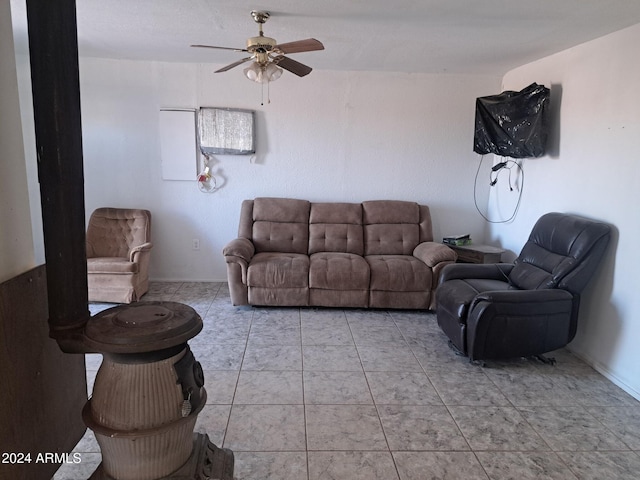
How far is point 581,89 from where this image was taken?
307 centimetres

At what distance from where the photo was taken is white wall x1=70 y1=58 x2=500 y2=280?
4.16m

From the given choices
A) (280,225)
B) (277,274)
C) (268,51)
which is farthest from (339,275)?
(268,51)

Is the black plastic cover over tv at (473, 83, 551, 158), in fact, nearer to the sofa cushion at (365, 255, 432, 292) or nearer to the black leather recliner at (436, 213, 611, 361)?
the black leather recliner at (436, 213, 611, 361)

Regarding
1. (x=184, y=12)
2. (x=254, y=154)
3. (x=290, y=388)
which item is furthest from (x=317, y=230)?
(x=184, y=12)

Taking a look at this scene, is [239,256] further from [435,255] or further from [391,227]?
[435,255]

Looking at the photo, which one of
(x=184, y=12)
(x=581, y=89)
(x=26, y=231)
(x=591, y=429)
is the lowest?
(x=591, y=429)

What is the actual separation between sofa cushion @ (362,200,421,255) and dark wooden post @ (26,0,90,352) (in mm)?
3106

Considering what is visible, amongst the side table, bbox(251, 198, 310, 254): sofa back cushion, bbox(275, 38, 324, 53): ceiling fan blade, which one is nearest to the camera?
bbox(275, 38, 324, 53): ceiling fan blade

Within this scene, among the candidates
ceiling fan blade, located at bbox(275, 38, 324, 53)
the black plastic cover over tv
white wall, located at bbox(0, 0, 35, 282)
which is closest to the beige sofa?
the black plastic cover over tv

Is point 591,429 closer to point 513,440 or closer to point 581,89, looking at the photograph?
point 513,440

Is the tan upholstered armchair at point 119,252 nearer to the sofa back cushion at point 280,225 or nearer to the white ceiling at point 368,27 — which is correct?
the sofa back cushion at point 280,225

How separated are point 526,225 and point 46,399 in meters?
3.83

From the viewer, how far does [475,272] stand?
332 cm

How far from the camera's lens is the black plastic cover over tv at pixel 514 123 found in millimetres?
3346
